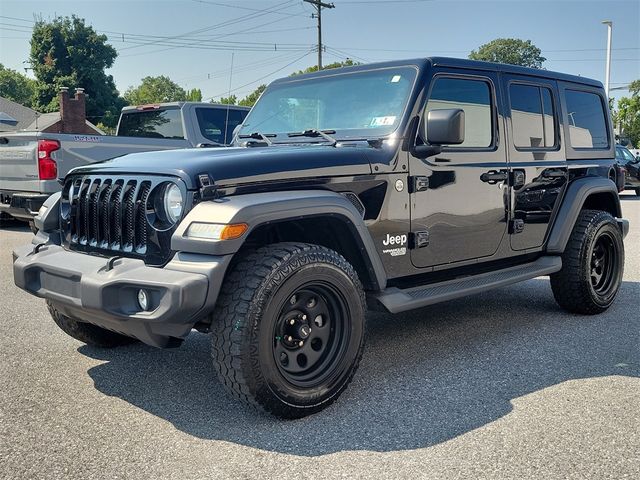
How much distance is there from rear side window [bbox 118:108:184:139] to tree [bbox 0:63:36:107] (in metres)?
85.6

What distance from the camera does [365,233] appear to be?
3.51 metres

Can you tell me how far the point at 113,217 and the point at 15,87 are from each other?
97.9 metres

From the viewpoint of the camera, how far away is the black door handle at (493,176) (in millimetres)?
4348

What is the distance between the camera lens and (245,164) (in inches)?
126

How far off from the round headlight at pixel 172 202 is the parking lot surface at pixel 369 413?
1028mm

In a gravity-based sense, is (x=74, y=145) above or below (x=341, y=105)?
below

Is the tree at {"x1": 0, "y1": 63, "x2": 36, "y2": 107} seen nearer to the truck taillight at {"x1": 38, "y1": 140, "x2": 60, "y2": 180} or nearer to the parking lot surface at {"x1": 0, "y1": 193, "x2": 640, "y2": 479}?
the truck taillight at {"x1": 38, "y1": 140, "x2": 60, "y2": 180}

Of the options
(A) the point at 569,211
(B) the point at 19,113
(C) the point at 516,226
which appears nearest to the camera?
(C) the point at 516,226

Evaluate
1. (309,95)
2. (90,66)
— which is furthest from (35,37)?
(309,95)

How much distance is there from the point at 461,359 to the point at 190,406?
71.0 inches

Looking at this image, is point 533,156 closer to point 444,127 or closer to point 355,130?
point 444,127

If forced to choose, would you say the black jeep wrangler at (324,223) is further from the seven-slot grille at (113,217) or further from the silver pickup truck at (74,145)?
the silver pickup truck at (74,145)

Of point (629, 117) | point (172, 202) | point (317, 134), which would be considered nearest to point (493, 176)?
point (317, 134)

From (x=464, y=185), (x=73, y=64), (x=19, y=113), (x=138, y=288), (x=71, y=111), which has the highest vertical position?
(x=73, y=64)
